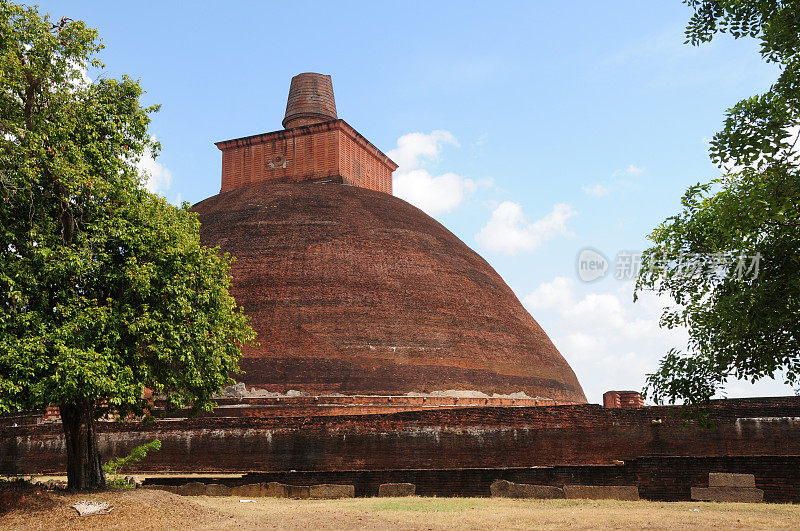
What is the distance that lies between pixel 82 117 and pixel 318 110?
54.3 feet

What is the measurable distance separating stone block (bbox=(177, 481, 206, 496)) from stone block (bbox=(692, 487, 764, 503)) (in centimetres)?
778

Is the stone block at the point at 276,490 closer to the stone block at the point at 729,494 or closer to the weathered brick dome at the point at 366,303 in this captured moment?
the weathered brick dome at the point at 366,303

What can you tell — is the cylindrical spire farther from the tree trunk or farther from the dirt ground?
the dirt ground

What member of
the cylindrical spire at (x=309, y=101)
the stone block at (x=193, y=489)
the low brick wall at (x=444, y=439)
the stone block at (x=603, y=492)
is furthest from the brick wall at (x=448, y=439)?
the cylindrical spire at (x=309, y=101)

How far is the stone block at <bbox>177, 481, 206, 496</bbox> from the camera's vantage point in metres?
11.6

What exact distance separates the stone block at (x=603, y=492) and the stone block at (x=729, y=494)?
0.83m

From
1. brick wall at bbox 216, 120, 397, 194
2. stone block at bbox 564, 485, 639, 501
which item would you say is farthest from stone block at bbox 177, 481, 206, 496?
brick wall at bbox 216, 120, 397, 194

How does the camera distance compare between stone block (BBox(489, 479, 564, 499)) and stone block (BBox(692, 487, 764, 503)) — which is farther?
stone block (BBox(489, 479, 564, 499))

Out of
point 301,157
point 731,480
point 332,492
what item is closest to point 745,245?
point 731,480

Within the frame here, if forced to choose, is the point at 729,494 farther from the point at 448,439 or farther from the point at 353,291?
the point at 353,291

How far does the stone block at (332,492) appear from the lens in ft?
36.1

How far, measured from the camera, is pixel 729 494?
893 centimetres

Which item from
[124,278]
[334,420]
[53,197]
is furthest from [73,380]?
[334,420]

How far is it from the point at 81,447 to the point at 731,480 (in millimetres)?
9046
